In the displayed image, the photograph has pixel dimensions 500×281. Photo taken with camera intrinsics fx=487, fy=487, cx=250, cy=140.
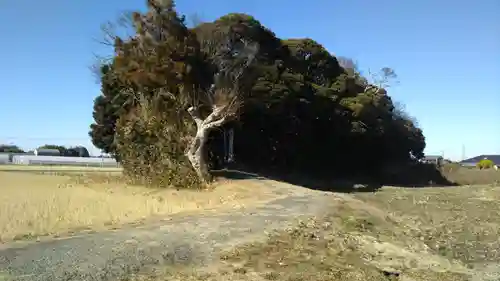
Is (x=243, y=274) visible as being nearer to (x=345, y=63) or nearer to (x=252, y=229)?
(x=252, y=229)

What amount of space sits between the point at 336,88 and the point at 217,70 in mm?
14907

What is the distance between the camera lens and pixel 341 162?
40.4m

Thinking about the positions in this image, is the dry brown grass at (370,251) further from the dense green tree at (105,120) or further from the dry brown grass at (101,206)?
the dense green tree at (105,120)

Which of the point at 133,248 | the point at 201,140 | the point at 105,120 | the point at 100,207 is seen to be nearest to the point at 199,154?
the point at 201,140

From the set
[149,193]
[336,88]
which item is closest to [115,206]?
[149,193]

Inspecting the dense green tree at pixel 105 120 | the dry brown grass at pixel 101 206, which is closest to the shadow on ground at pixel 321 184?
the dry brown grass at pixel 101 206

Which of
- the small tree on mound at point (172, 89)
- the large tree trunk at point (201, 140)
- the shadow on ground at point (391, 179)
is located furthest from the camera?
the shadow on ground at point (391, 179)

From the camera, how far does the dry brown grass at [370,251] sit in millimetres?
7668

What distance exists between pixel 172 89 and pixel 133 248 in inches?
637

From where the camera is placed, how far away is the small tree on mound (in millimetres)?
22406

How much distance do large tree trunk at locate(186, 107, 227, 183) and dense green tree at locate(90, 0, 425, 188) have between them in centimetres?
5

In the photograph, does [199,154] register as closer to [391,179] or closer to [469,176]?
[391,179]

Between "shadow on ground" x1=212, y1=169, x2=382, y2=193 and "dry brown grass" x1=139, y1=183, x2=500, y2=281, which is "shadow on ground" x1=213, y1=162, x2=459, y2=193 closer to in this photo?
"shadow on ground" x1=212, y1=169, x2=382, y2=193

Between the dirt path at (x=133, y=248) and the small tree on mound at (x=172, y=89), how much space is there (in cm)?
1085
